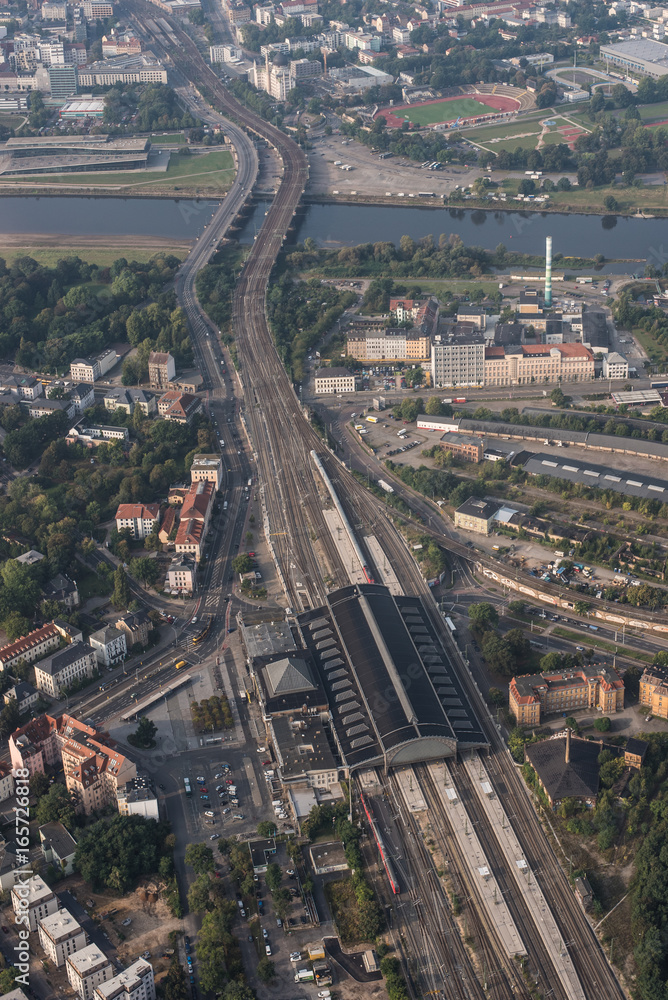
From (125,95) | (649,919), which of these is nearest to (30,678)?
(649,919)

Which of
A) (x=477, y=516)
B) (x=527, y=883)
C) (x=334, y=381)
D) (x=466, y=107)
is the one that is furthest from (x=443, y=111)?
(x=527, y=883)

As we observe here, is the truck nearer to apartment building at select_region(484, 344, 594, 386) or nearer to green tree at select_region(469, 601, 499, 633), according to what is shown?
green tree at select_region(469, 601, 499, 633)

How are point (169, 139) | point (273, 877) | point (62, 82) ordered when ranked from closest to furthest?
1. point (273, 877)
2. point (169, 139)
3. point (62, 82)

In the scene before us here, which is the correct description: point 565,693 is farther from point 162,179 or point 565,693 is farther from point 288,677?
point 162,179

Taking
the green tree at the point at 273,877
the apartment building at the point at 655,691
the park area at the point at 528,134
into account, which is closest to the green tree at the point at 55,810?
the green tree at the point at 273,877

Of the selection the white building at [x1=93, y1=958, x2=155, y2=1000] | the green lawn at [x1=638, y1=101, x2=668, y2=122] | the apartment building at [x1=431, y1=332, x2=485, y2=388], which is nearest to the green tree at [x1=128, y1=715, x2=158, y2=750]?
the white building at [x1=93, y1=958, x2=155, y2=1000]

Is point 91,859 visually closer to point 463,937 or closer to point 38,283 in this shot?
point 463,937
